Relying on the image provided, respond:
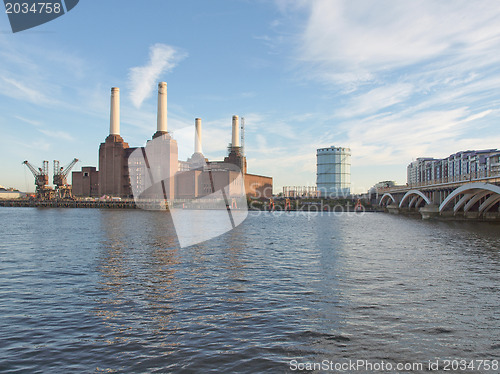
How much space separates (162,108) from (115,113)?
69.5 feet

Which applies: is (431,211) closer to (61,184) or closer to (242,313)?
(242,313)

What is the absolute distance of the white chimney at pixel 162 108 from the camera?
15712 cm

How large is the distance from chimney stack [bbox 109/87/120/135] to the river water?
462 feet

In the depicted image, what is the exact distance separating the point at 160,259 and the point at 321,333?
1770 centimetres

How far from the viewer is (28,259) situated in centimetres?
2728

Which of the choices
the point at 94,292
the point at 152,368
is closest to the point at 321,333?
the point at 152,368

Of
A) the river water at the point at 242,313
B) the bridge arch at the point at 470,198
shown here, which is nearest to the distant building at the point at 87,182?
the bridge arch at the point at 470,198

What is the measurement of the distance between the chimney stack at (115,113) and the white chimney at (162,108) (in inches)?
671

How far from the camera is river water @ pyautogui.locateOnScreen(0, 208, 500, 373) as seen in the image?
416 inches

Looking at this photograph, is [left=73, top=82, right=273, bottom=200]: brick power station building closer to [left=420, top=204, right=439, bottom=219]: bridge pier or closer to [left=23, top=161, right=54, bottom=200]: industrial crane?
[left=23, top=161, right=54, bottom=200]: industrial crane

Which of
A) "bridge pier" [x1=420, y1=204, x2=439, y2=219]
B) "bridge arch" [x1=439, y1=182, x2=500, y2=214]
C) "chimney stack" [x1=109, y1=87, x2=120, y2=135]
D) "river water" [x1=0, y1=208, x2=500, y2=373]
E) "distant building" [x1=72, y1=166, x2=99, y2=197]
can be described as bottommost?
"river water" [x1=0, y1=208, x2=500, y2=373]

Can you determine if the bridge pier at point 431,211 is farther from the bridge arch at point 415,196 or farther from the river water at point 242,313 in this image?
the river water at point 242,313

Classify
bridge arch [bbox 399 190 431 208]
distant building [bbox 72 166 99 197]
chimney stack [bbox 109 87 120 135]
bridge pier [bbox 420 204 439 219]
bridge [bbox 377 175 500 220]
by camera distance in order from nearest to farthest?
1. bridge [bbox 377 175 500 220]
2. bridge pier [bbox 420 204 439 219]
3. bridge arch [bbox 399 190 431 208]
4. chimney stack [bbox 109 87 120 135]
5. distant building [bbox 72 166 99 197]

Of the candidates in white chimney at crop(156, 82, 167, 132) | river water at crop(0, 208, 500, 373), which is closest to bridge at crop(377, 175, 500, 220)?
river water at crop(0, 208, 500, 373)
